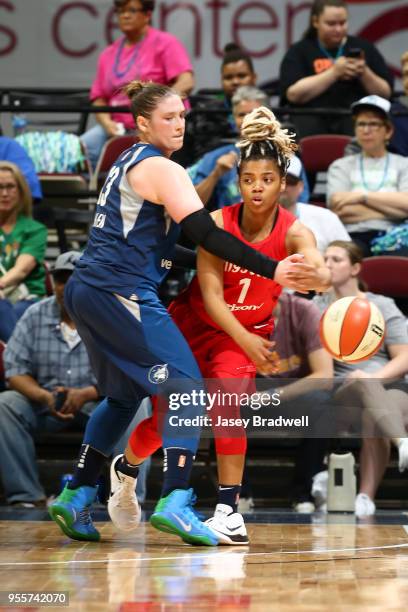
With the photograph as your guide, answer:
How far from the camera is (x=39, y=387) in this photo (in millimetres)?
6422

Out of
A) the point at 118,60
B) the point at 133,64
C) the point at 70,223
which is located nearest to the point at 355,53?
the point at 133,64

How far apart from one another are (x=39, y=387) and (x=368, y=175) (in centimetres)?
251

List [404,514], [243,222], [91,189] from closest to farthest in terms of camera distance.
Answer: [243,222], [404,514], [91,189]

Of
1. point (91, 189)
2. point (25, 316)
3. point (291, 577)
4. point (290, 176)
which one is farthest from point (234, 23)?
point (291, 577)

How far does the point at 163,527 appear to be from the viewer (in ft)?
14.3

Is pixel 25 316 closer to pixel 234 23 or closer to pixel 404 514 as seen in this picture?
pixel 404 514

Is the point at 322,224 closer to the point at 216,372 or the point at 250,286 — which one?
the point at 250,286

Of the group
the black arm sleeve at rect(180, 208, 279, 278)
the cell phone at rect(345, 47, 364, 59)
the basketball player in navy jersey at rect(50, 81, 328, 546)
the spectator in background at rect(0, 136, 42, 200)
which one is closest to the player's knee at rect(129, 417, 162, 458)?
the basketball player in navy jersey at rect(50, 81, 328, 546)

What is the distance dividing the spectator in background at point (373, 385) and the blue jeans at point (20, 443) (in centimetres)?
150

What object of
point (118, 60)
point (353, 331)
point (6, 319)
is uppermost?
point (118, 60)

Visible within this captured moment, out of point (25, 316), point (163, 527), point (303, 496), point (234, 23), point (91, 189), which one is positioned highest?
point (234, 23)

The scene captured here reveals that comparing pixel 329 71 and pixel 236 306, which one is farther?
→ pixel 329 71

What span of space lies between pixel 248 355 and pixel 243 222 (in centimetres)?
64

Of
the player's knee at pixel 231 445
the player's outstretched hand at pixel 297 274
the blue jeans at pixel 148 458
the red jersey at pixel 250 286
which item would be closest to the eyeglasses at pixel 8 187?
the blue jeans at pixel 148 458
